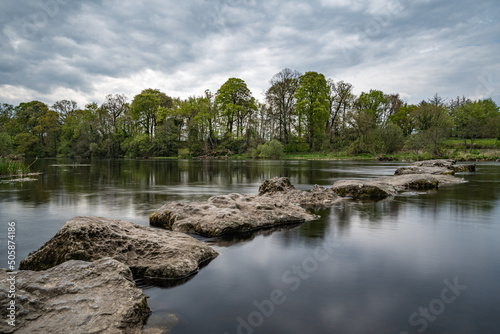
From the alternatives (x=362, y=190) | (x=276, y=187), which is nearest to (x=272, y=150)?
(x=362, y=190)

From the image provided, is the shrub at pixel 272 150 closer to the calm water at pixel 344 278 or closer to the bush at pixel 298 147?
the bush at pixel 298 147

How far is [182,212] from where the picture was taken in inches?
307

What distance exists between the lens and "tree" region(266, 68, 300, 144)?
2517 inches

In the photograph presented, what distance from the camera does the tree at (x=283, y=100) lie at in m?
63.9

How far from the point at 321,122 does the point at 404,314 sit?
196 feet

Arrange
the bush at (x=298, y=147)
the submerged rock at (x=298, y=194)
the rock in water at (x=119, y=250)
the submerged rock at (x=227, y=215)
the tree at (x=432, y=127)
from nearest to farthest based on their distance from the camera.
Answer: the rock in water at (x=119, y=250) → the submerged rock at (x=227, y=215) → the submerged rock at (x=298, y=194) → the tree at (x=432, y=127) → the bush at (x=298, y=147)

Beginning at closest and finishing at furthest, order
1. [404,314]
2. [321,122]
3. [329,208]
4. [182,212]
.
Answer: [404,314] → [182,212] → [329,208] → [321,122]

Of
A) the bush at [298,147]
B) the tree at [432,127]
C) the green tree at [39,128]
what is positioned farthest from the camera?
the green tree at [39,128]

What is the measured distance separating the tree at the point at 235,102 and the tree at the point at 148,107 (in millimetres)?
15543

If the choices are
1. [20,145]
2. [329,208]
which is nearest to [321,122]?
[329,208]

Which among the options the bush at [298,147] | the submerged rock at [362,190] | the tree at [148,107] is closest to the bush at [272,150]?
the bush at [298,147]

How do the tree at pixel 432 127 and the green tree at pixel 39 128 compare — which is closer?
the tree at pixel 432 127

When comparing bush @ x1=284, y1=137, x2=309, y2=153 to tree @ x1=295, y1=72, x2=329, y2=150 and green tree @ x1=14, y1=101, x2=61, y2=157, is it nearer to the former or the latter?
tree @ x1=295, y1=72, x2=329, y2=150

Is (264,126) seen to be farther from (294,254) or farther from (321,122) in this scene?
(294,254)
